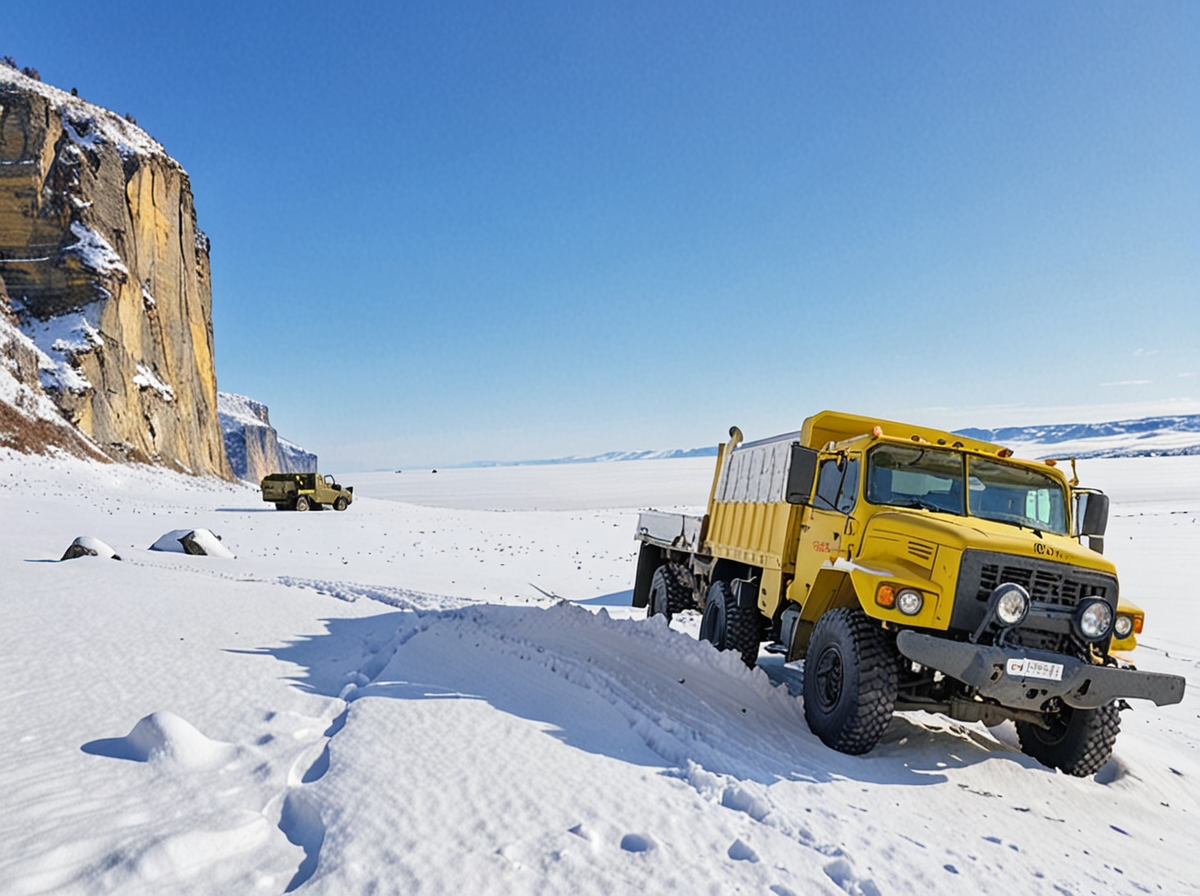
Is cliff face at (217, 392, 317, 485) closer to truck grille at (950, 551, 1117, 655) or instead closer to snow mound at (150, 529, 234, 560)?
snow mound at (150, 529, 234, 560)

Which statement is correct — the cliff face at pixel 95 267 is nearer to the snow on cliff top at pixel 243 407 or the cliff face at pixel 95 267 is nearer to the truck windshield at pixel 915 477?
the truck windshield at pixel 915 477

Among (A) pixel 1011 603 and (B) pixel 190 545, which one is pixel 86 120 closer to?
(B) pixel 190 545

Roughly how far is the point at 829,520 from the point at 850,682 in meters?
1.86

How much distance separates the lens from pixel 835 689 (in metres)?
6.01

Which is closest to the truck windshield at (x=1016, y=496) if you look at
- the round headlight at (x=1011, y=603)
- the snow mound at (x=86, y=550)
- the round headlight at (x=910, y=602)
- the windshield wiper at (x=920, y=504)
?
the windshield wiper at (x=920, y=504)

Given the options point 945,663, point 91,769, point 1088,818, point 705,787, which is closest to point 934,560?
point 945,663

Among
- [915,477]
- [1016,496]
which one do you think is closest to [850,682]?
[915,477]

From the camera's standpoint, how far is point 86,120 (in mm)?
41688

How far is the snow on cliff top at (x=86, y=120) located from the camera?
39.9m

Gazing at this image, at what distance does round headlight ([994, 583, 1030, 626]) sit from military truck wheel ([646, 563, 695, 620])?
6246mm

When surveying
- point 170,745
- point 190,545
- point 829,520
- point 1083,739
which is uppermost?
point 829,520

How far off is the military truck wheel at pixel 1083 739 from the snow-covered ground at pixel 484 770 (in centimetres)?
17

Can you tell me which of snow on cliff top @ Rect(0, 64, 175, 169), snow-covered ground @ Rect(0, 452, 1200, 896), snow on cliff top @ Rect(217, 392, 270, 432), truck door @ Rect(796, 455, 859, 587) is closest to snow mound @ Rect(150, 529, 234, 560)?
snow-covered ground @ Rect(0, 452, 1200, 896)

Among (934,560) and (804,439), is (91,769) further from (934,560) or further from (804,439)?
(804,439)
